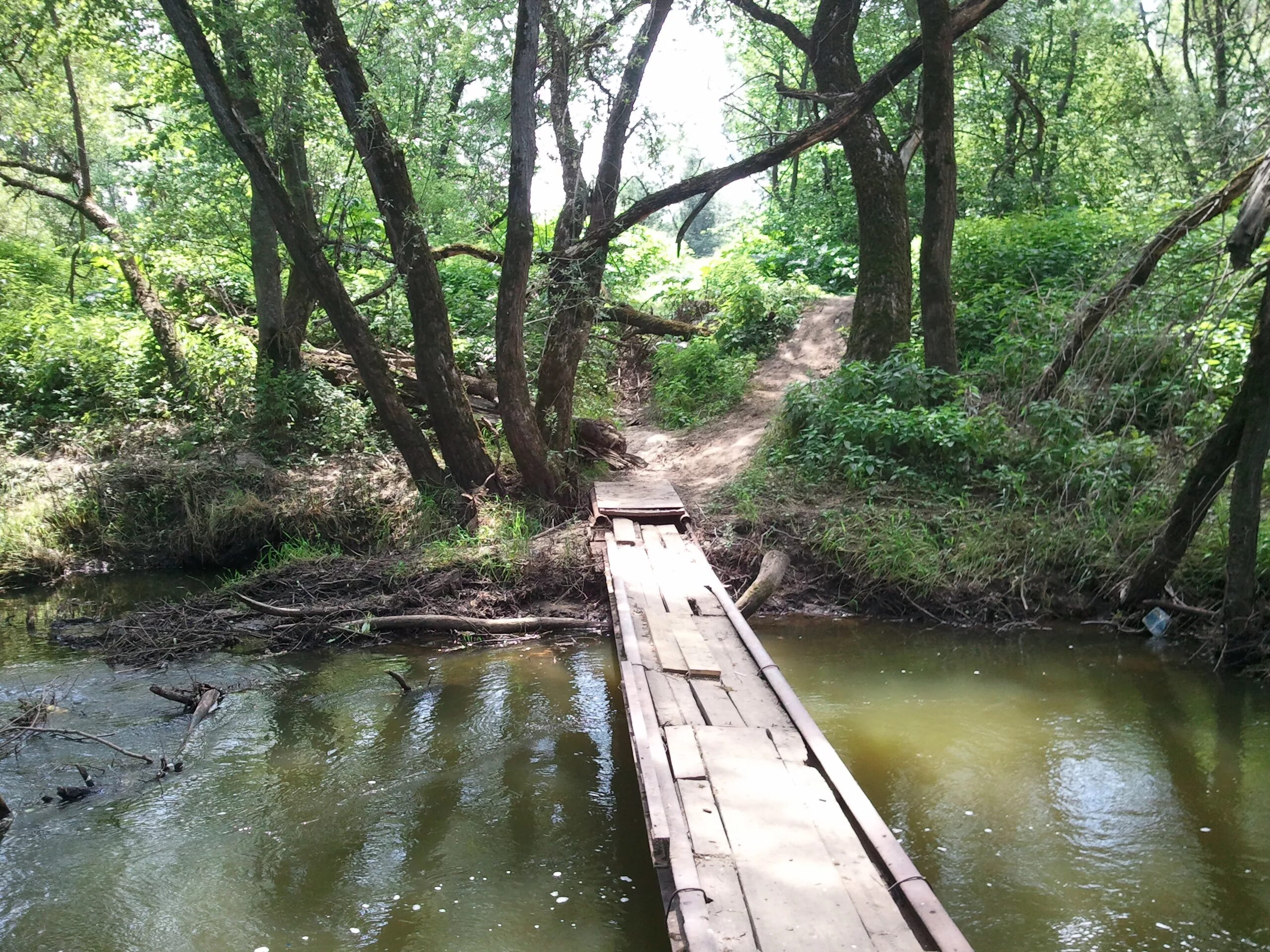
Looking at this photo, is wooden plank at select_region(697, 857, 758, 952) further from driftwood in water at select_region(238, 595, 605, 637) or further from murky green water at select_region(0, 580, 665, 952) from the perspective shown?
driftwood in water at select_region(238, 595, 605, 637)

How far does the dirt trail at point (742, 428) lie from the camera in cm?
1095

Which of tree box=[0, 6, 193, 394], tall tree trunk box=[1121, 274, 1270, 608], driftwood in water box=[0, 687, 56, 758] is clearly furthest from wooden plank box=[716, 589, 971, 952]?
tree box=[0, 6, 193, 394]

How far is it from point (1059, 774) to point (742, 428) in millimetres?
6934

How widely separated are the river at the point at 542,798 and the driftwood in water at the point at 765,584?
0.42 m

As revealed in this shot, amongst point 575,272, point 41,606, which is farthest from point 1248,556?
point 41,606

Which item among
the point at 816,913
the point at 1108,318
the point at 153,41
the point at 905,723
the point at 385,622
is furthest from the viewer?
the point at 153,41

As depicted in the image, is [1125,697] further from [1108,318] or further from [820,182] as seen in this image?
[820,182]

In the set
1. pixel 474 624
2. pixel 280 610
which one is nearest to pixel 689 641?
pixel 474 624

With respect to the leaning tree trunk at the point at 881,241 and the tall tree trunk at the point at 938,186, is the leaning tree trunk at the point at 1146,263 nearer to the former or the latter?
the tall tree trunk at the point at 938,186

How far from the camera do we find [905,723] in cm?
648

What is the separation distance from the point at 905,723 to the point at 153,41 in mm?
11015

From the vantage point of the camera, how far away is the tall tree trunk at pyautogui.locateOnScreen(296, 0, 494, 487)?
8.56m

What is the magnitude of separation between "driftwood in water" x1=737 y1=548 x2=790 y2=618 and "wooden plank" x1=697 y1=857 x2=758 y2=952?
438 cm

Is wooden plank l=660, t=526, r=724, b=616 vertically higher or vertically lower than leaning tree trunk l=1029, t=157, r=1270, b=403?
lower
